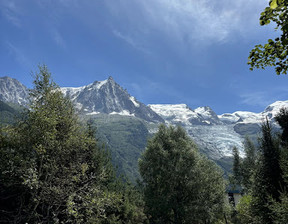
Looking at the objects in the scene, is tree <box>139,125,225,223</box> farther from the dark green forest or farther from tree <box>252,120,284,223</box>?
tree <box>252,120,284,223</box>

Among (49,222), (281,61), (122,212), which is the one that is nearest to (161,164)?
(122,212)

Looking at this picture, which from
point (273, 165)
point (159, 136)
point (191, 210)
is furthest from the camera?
point (159, 136)

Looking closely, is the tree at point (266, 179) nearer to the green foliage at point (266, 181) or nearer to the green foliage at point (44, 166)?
the green foliage at point (266, 181)

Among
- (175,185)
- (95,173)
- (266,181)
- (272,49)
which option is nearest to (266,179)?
(266,181)

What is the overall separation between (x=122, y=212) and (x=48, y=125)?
2409 cm

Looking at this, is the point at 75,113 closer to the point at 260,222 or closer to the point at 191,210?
the point at 191,210

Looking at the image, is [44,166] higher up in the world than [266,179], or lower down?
higher up

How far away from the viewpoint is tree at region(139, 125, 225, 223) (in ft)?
86.7

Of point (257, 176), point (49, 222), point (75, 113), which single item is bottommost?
point (49, 222)

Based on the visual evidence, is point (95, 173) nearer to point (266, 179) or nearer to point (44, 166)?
point (44, 166)

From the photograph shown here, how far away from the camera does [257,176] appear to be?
73.7 ft

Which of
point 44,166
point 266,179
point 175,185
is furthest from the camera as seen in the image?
point 175,185

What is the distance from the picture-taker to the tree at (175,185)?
26.4 metres

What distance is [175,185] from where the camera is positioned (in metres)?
27.8
